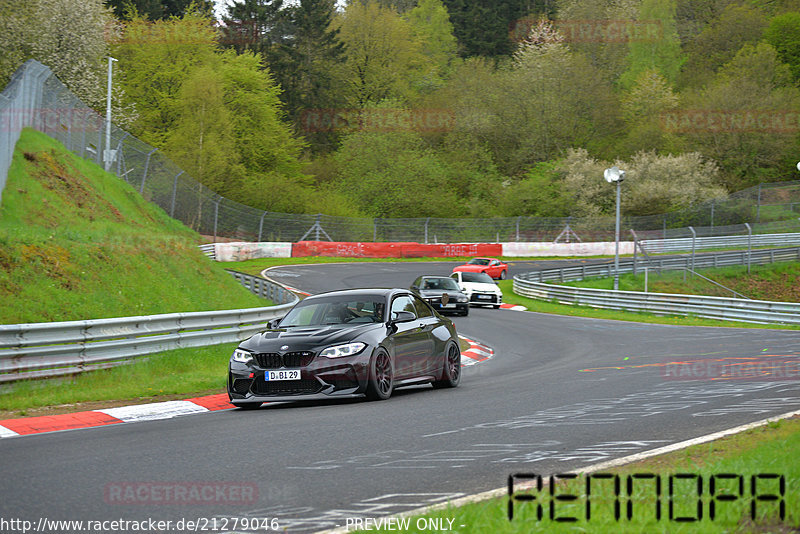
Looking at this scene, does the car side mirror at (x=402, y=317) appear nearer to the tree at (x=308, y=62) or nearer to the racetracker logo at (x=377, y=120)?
the racetracker logo at (x=377, y=120)

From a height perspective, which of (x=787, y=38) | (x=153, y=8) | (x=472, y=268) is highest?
(x=153, y=8)

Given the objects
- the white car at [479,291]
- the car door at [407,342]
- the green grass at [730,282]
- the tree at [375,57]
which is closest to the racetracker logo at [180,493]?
the car door at [407,342]

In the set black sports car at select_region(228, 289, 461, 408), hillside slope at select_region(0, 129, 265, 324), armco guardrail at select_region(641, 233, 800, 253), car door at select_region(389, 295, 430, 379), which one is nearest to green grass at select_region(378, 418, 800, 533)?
black sports car at select_region(228, 289, 461, 408)

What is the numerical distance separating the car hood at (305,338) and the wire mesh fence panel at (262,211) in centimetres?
1199

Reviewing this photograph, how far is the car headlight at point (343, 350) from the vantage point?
35.7ft

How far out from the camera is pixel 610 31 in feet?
317

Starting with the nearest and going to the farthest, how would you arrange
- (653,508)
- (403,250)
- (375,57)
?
(653,508) < (403,250) < (375,57)

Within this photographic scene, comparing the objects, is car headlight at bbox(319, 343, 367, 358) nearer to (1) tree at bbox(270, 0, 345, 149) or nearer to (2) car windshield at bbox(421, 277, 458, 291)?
(2) car windshield at bbox(421, 277, 458, 291)

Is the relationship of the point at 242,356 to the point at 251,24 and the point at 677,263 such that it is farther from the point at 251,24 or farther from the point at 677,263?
the point at 251,24

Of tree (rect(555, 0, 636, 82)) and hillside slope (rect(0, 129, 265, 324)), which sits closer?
hillside slope (rect(0, 129, 265, 324))

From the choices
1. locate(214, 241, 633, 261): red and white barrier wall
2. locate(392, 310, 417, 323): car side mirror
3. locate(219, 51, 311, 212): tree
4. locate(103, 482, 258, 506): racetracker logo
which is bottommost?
locate(103, 482, 258, 506): racetracker logo

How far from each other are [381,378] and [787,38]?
8730cm
